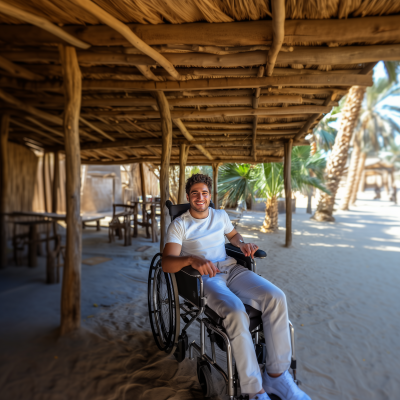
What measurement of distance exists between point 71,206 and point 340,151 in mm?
11107

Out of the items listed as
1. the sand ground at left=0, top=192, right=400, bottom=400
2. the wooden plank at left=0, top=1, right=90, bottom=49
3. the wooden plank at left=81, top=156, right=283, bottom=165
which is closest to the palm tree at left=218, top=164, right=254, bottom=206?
the wooden plank at left=81, top=156, right=283, bottom=165

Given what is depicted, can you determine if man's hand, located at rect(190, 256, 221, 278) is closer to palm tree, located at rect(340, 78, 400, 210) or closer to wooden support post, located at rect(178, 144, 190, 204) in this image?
wooden support post, located at rect(178, 144, 190, 204)

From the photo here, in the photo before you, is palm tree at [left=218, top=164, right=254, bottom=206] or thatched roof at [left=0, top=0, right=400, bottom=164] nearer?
thatched roof at [left=0, top=0, right=400, bottom=164]

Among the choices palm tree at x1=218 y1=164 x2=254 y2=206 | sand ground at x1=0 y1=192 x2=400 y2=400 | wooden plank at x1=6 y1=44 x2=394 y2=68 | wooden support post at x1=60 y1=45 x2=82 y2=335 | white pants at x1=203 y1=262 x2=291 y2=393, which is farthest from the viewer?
palm tree at x1=218 y1=164 x2=254 y2=206

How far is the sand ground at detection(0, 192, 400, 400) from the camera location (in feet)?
5.63

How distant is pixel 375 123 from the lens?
687 inches

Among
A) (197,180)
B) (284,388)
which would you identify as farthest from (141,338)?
(197,180)

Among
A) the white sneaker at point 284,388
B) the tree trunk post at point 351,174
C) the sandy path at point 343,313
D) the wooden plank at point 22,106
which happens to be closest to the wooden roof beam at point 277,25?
the white sneaker at point 284,388

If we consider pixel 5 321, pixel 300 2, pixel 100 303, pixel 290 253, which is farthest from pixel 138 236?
pixel 300 2

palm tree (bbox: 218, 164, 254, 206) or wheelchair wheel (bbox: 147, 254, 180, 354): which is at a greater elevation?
palm tree (bbox: 218, 164, 254, 206)

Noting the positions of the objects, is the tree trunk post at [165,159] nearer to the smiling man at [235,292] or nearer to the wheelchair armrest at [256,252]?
the wheelchair armrest at [256,252]

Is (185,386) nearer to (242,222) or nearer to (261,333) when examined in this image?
(261,333)

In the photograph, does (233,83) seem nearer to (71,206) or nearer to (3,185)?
(71,206)

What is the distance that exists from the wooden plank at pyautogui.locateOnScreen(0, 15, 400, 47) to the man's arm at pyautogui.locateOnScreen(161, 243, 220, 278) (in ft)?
4.67
